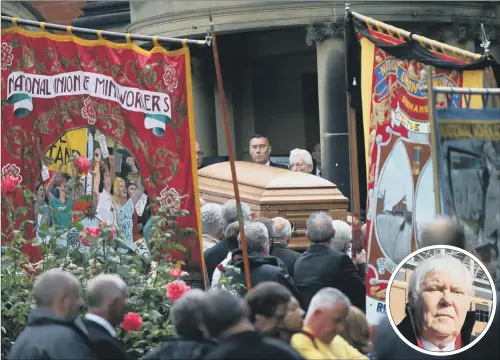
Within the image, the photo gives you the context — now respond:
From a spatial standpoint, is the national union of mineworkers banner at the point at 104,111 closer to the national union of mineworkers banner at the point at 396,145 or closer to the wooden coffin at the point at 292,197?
the national union of mineworkers banner at the point at 396,145

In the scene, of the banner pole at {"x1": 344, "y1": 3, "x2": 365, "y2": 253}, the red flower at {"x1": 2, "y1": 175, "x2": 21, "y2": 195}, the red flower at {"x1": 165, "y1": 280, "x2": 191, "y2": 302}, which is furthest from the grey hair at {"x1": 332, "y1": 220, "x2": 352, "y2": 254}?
the red flower at {"x1": 165, "y1": 280, "x2": 191, "y2": 302}

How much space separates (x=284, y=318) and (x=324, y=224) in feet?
10.1

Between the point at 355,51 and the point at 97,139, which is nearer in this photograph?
the point at 97,139

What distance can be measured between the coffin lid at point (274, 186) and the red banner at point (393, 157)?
334 centimetres

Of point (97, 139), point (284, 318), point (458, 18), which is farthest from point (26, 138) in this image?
point (458, 18)

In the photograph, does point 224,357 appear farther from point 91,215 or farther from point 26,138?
point 26,138

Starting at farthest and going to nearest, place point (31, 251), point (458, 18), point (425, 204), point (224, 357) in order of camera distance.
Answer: point (458, 18) → point (31, 251) → point (425, 204) → point (224, 357)

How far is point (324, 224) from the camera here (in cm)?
1071

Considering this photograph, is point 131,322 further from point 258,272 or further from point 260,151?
point 260,151

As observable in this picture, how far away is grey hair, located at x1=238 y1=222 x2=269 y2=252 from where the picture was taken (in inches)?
404

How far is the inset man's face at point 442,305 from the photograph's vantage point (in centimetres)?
748

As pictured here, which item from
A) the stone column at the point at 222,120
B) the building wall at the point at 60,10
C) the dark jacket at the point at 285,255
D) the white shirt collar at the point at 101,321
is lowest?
the white shirt collar at the point at 101,321

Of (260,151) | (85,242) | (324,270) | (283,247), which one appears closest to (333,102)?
(260,151)

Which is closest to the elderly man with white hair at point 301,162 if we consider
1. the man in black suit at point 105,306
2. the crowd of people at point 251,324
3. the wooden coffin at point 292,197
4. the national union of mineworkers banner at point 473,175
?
the wooden coffin at point 292,197
